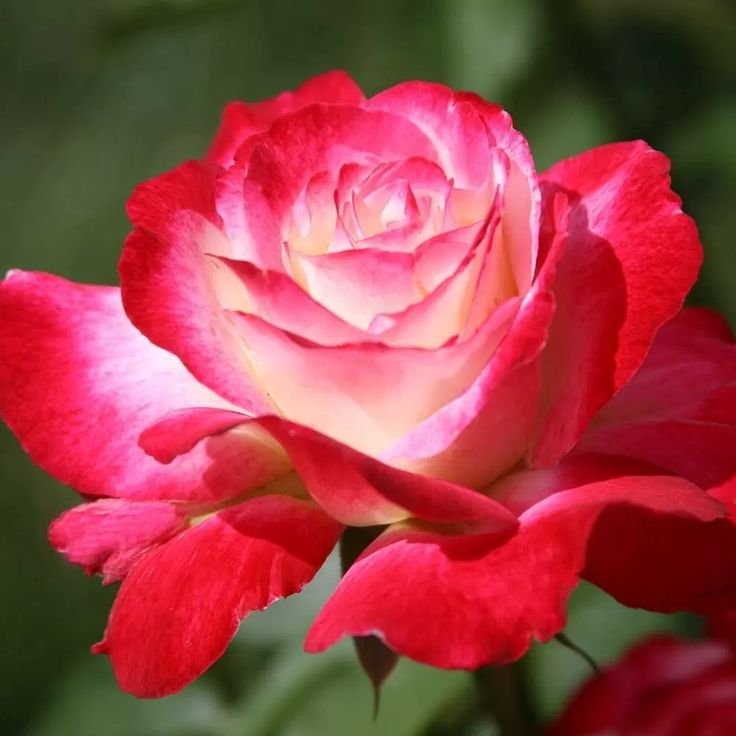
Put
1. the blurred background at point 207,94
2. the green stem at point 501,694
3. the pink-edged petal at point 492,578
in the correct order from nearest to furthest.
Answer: the pink-edged petal at point 492,578, the green stem at point 501,694, the blurred background at point 207,94

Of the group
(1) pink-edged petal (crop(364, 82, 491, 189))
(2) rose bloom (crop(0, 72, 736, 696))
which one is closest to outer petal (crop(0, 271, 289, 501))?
(2) rose bloom (crop(0, 72, 736, 696))

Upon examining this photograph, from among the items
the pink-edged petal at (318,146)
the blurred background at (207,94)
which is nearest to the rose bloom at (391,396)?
the pink-edged petal at (318,146)

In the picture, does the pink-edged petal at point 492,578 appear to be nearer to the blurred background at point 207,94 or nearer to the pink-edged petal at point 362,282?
the pink-edged petal at point 362,282

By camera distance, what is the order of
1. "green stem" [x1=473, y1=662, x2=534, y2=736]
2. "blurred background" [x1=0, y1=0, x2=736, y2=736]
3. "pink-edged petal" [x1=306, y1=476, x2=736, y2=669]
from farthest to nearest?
"blurred background" [x1=0, y1=0, x2=736, y2=736]
"green stem" [x1=473, y1=662, x2=534, y2=736]
"pink-edged petal" [x1=306, y1=476, x2=736, y2=669]

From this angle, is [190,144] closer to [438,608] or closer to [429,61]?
[429,61]

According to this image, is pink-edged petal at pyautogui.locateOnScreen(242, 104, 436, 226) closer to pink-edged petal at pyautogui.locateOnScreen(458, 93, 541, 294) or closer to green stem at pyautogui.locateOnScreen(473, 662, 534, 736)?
pink-edged petal at pyautogui.locateOnScreen(458, 93, 541, 294)

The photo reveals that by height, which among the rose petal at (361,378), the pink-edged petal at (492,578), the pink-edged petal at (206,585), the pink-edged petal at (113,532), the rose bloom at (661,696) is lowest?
the rose bloom at (661,696)

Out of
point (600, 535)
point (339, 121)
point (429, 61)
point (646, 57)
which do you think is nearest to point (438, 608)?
point (600, 535)
